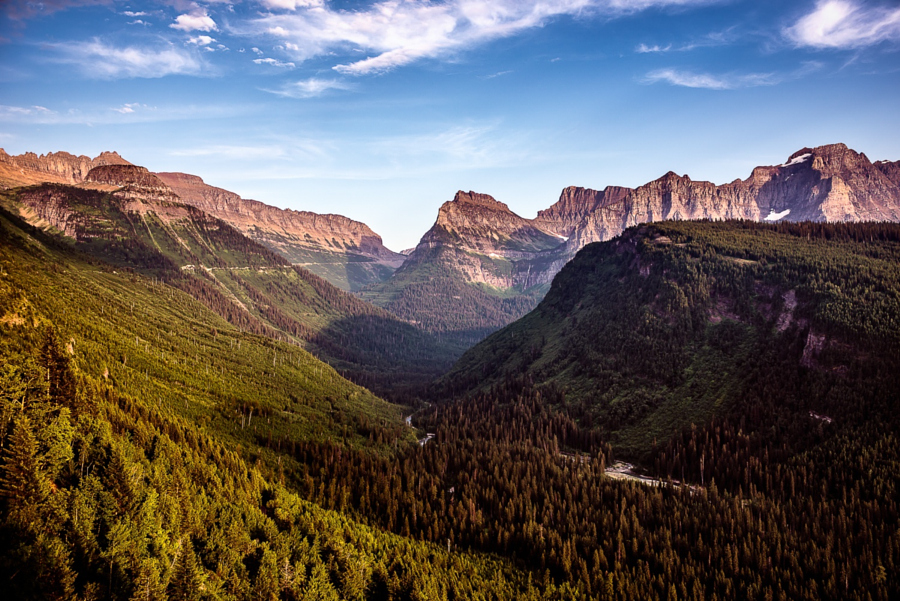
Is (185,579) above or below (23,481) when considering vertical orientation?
below

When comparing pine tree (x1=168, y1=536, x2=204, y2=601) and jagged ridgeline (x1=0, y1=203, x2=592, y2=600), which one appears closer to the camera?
jagged ridgeline (x1=0, y1=203, x2=592, y2=600)

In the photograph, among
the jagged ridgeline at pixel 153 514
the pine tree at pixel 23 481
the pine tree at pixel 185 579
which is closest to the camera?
the pine tree at pixel 23 481

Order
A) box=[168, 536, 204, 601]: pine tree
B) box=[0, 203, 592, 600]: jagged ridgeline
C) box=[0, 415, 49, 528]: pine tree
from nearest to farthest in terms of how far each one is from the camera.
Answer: box=[0, 415, 49, 528]: pine tree → box=[0, 203, 592, 600]: jagged ridgeline → box=[168, 536, 204, 601]: pine tree

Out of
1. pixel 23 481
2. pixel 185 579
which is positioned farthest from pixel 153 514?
pixel 23 481

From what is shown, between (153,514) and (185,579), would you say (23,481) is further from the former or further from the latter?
(185,579)

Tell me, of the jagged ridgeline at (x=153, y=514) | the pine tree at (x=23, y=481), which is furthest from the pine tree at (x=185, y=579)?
the pine tree at (x=23, y=481)

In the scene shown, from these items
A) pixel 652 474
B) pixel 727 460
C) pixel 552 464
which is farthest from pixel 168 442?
pixel 727 460

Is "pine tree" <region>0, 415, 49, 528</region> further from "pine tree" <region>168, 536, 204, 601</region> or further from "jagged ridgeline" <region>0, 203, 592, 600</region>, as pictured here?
"pine tree" <region>168, 536, 204, 601</region>

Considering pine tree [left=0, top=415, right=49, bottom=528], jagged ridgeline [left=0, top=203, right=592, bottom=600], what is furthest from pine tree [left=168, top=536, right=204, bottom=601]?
pine tree [left=0, top=415, right=49, bottom=528]

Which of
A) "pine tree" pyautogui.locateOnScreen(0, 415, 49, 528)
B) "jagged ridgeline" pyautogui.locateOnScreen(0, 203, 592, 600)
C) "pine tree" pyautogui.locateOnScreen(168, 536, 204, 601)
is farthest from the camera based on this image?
"pine tree" pyautogui.locateOnScreen(168, 536, 204, 601)

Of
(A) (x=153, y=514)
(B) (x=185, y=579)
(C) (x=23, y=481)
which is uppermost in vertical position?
(C) (x=23, y=481)

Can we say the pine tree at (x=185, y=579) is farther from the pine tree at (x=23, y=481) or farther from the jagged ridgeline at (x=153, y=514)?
the pine tree at (x=23, y=481)

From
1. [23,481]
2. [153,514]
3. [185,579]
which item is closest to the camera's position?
[23,481]
